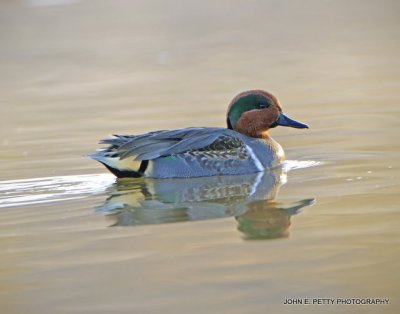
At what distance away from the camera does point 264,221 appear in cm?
741

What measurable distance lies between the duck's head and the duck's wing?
0.43 meters

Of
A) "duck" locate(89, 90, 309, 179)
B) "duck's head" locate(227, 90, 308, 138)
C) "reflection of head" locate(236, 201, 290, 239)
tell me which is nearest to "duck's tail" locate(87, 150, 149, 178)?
"duck" locate(89, 90, 309, 179)

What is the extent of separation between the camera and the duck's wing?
902cm

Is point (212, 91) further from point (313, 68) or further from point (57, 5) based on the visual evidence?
point (57, 5)

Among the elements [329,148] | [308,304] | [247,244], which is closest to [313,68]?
[329,148]

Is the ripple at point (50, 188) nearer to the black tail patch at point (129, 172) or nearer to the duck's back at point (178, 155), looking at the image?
the black tail patch at point (129, 172)

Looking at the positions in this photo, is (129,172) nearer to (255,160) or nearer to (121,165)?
(121,165)

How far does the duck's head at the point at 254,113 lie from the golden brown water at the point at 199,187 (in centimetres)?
41

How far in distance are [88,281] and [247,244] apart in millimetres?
1040

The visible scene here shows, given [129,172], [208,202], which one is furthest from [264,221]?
[129,172]

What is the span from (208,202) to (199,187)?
650 millimetres

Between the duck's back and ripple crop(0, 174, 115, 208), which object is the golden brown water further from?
the duck's back

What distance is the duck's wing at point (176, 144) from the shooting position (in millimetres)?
9023

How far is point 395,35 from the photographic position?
17578 millimetres
